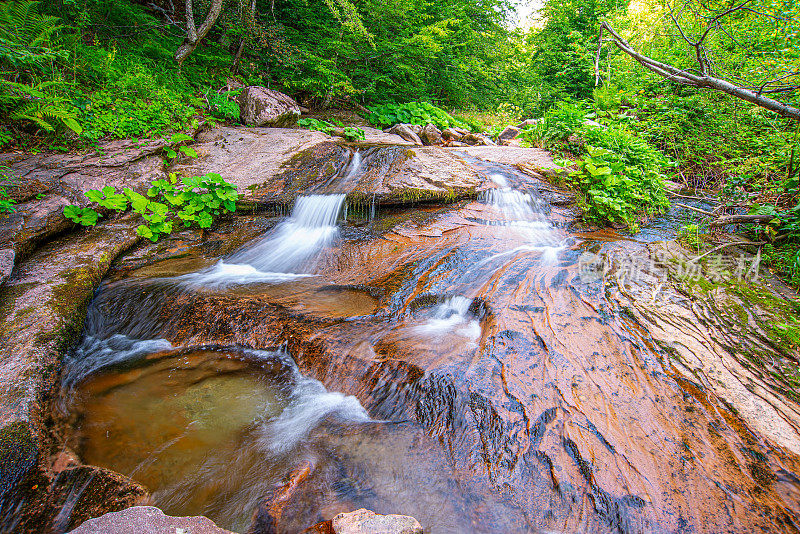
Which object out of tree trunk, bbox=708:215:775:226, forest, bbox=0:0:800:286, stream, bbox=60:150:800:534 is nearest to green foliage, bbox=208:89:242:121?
forest, bbox=0:0:800:286

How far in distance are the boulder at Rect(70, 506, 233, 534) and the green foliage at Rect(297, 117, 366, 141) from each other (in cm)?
774

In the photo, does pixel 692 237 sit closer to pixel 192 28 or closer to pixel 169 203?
pixel 169 203

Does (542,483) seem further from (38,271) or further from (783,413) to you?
(38,271)

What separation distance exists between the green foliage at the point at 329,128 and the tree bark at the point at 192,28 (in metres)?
2.68

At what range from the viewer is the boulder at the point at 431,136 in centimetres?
988

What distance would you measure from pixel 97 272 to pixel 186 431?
2795mm

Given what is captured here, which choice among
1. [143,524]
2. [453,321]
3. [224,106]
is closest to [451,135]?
[224,106]

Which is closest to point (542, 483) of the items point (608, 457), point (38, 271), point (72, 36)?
point (608, 457)

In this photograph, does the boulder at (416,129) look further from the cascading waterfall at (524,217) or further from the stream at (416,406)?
the stream at (416,406)

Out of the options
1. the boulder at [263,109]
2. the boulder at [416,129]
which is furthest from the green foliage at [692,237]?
the boulder at [263,109]

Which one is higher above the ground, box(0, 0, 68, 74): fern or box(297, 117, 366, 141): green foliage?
box(0, 0, 68, 74): fern

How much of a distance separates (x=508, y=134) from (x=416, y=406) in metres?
11.1

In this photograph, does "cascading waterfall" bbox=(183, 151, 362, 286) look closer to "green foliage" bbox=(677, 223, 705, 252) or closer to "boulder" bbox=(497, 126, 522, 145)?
"green foliage" bbox=(677, 223, 705, 252)

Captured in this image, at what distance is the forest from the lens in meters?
3.98
